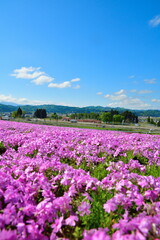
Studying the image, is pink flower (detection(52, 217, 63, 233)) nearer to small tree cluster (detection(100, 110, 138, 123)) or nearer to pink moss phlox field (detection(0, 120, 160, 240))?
pink moss phlox field (detection(0, 120, 160, 240))

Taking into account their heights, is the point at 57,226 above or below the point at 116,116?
below

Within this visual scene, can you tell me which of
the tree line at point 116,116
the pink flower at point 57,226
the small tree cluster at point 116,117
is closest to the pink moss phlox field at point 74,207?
the pink flower at point 57,226

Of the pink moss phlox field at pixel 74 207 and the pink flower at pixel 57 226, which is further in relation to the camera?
the pink flower at pixel 57 226

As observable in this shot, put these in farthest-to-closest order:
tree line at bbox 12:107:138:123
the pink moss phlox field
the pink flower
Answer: tree line at bbox 12:107:138:123
the pink flower
the pink moss phlox field

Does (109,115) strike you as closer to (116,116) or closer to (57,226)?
(116,116)

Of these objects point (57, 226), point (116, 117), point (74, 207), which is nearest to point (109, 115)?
point (116, 117)

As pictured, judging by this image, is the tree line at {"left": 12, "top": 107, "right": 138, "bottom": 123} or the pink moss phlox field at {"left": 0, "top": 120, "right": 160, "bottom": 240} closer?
the pink moss phlox field at {"left": 0, "top": 120, "right": 160, "bottom": 240}

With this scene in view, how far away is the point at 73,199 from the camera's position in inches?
129

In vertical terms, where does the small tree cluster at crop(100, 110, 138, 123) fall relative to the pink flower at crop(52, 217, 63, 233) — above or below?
above

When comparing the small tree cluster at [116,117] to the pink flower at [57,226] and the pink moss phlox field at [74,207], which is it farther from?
the pink flower at [57,226]

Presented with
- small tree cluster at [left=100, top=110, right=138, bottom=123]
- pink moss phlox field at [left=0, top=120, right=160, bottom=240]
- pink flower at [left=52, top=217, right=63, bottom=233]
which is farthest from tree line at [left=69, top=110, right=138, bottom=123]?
pink flower at [left=52, top=217, right=63, bottom=233]

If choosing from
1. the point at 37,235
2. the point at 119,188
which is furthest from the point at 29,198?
the point at 119,188

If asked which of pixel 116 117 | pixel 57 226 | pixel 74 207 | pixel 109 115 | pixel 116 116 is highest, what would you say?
pixel 109 115

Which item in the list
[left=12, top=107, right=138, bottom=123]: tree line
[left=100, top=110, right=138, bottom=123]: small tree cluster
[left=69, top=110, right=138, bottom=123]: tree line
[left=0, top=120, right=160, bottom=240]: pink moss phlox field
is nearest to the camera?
[left=0, top=120, right=160, bottom=240]: pink moss phlox field
